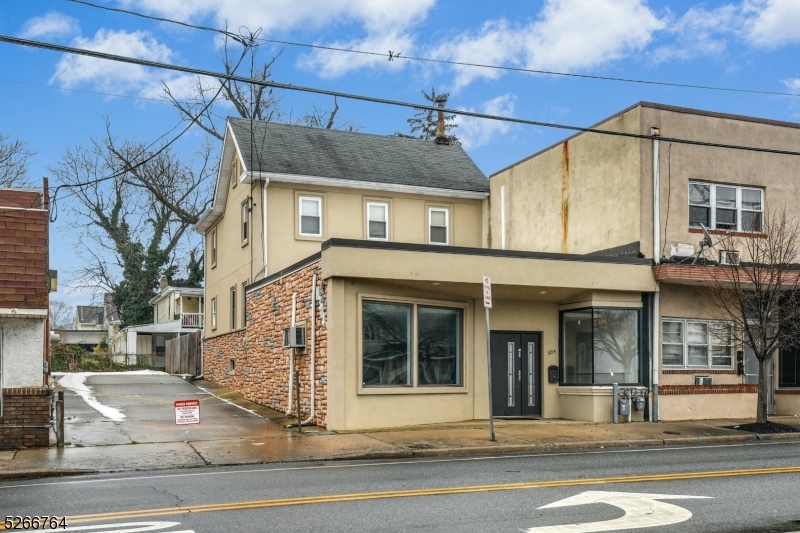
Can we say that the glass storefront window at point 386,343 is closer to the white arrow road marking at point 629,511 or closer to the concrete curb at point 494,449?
the concrete curb at point 494,449

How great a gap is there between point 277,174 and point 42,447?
12483 millimetres

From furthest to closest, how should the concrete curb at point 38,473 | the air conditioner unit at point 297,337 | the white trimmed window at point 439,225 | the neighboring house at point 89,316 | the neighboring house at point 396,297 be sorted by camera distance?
the neighboring house at point 89,316 → the white trimmed window at point 439,225 → the air conditioner unit at point 297,337 → the neighboring house at point 396,297 → the concrete curb at point 38,473

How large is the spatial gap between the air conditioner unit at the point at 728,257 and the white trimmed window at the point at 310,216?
39.2 feet

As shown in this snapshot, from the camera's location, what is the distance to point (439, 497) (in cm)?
998

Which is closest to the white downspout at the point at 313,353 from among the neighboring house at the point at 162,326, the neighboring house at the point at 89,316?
the neighboring house at the point at 162,326

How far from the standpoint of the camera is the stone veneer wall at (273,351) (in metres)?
19.1

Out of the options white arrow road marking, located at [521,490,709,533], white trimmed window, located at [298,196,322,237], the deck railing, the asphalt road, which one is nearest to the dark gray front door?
the asphalt road

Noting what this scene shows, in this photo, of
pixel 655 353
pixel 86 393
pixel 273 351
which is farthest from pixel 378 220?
pixel 86 393

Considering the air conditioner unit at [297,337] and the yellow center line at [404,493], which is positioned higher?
the air conditioner unit at [297,337]

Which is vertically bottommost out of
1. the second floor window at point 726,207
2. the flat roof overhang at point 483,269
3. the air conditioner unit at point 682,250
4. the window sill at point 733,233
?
the flat roof overhang at point 483,269

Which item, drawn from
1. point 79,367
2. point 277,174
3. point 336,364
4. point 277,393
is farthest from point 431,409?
point 79,367

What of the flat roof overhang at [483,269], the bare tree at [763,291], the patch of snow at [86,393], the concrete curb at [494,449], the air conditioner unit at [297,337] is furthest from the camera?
the patch of snow at [86,393]

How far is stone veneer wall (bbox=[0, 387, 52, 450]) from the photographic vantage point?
15.5 meters

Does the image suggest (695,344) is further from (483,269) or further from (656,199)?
(483,269)
